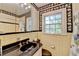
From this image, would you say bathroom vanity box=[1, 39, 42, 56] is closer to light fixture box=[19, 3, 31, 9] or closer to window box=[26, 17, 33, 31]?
window box=[26, 17, 33, 31]

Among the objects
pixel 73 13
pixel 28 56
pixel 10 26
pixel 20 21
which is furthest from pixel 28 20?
pixel 73 13

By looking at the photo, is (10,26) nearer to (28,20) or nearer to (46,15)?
(28,20)

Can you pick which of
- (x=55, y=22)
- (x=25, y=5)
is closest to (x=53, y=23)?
(x=55, y=22)

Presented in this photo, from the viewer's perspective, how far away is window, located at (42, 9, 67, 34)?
4.24 feet

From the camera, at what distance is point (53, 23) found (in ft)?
4.39

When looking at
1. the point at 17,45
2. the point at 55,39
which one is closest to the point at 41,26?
the point at 55,39

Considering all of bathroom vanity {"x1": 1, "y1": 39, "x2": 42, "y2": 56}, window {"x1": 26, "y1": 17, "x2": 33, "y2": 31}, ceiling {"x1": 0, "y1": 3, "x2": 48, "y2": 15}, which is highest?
ceiling {"x1": 0, "y1": 3, "x2": 48, "y2": 15}

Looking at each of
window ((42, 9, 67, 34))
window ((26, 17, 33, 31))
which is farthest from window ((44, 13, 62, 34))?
window ((26, 17, 33, 31))

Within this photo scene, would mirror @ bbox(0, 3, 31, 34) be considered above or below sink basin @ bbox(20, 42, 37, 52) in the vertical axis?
above

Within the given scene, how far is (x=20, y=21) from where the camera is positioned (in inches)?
52.4

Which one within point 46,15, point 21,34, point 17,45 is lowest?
point 17,45

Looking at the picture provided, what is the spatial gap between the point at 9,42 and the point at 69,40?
0.72m

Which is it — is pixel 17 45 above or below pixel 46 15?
below

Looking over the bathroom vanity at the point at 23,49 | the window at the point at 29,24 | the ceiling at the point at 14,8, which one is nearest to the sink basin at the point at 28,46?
the bathroom vanity at the point at 23,49
